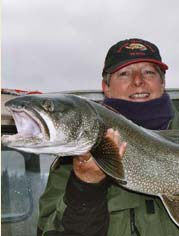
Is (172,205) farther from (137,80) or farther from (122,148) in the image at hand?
(137,80)

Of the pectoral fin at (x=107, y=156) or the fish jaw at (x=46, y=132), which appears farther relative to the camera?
the pectoral fin at (x=107, y=156)

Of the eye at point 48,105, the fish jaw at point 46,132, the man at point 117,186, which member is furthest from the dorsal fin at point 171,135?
the eye at point 48,105

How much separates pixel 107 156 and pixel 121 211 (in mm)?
702

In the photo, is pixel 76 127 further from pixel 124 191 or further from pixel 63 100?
pixel 124 191

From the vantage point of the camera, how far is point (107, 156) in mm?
3074

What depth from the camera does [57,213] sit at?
3.57 meters

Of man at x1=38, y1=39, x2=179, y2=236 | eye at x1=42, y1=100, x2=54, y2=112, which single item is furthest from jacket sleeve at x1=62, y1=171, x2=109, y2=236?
eye at x1=42, y1=100, x2=54, y2=112

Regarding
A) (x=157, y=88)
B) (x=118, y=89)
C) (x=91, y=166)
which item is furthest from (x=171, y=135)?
(x=91, y=166)

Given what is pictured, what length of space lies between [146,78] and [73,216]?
53.1 inches

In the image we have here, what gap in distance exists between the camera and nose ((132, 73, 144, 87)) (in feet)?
13.1

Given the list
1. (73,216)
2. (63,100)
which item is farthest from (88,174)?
(63,100)

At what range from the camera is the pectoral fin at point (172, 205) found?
3.46 m

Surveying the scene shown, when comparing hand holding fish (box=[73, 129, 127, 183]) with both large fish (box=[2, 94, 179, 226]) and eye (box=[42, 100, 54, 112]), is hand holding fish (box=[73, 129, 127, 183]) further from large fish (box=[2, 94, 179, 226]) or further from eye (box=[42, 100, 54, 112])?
eye (box=[42, 100, 54, 112])

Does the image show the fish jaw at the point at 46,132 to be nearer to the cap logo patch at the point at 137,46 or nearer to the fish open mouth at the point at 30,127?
the fish open mouth at the point at 30,127
